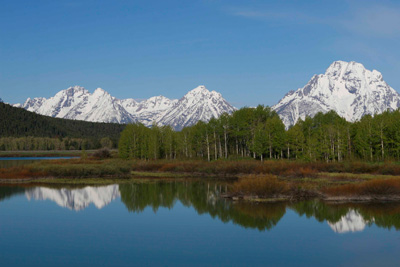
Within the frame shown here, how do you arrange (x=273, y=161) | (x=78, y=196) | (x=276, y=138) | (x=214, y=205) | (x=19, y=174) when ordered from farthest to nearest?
(x=276, y=138), (x=273, y=161), (x=19, y=174), (x=78, y=196), (x=214, y=205)

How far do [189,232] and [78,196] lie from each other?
850 inches

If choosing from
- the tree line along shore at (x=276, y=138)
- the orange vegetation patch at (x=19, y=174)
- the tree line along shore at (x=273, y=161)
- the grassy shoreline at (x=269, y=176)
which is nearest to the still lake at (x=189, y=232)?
the grassy shoreline at (x=269, y=176)

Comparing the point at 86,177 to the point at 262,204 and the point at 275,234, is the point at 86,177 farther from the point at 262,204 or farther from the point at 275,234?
the point at 275,234

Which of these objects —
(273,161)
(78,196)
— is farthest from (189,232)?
(273,161)

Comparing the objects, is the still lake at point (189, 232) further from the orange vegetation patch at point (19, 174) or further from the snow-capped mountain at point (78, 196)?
the orange vegetation patch at point (19, 174)

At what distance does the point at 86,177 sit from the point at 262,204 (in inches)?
1469

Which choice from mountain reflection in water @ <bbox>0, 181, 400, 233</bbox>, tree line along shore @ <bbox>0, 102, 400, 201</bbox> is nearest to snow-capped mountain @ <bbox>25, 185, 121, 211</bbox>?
mountain reflection in water @ <bbox>0, 181, 400, 233</bbox>

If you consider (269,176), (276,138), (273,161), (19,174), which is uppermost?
(276,138)

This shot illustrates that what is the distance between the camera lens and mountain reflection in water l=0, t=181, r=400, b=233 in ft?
109

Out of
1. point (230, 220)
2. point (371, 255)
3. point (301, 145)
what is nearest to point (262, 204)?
point (230, 220)

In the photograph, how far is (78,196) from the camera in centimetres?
4772

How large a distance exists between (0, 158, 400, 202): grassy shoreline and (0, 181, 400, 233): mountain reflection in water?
229 centimetres

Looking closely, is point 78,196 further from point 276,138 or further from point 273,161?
point 276,138

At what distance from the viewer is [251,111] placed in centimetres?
10562
